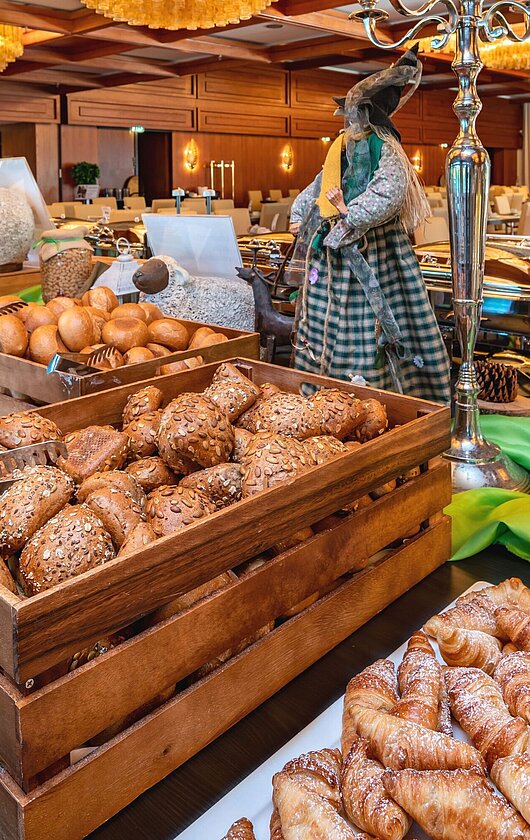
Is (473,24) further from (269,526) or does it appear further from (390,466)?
(269,526)

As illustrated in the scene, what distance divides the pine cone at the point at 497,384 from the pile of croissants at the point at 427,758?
107cm

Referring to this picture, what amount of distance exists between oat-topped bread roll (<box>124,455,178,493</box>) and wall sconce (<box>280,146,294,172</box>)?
12946mm

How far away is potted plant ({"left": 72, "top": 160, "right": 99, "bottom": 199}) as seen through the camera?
35.0 feet

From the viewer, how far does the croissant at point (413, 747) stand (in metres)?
0.51

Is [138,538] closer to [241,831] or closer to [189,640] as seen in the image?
[189,640]

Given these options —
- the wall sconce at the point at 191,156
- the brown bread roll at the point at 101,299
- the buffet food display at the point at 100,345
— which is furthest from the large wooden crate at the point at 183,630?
the wall sconce at the point at 191,156

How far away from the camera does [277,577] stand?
27.1 inches

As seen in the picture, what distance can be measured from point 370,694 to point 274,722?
11 cm

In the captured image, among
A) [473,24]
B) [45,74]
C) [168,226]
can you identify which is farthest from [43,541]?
[45,74]

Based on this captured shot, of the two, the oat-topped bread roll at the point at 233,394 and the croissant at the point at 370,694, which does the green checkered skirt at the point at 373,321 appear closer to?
the oat-topped bread roll at the point at 233,394

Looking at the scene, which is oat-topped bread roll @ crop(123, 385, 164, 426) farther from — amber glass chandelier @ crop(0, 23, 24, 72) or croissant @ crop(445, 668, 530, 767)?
amber glass chandelier @ crop(0, 23, 24, 72)

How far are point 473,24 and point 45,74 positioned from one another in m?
10.2

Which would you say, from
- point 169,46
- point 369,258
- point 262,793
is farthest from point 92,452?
point 169,46

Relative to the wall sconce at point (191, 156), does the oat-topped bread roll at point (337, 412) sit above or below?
below
